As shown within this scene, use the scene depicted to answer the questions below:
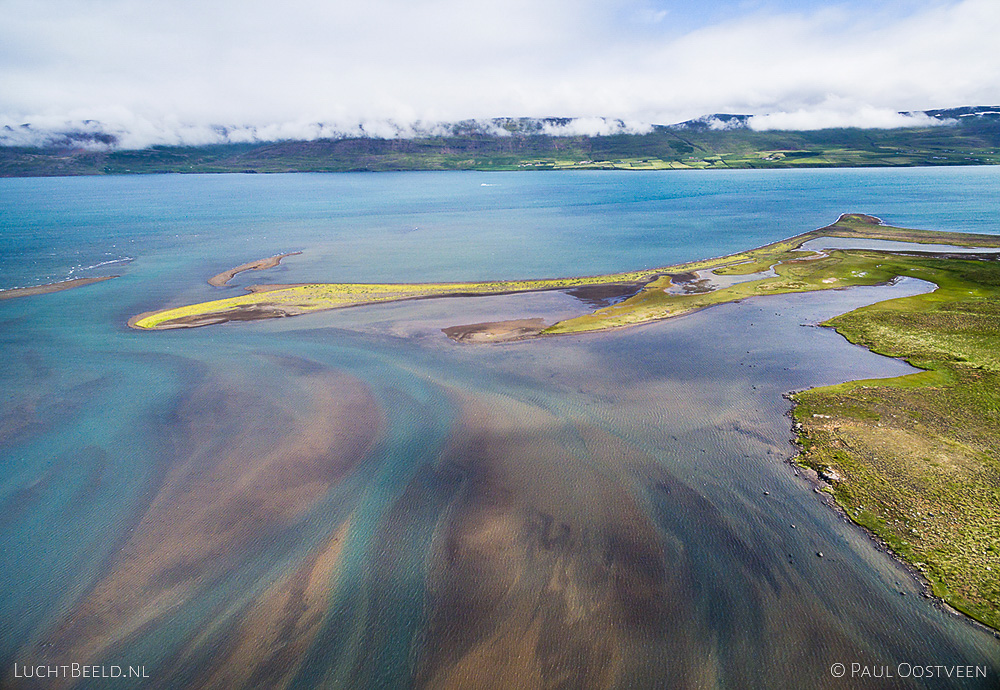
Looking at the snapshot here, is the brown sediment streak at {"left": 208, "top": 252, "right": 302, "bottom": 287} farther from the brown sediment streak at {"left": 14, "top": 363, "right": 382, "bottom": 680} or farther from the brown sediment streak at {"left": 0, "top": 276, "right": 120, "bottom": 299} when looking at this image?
the brown sediment streak at {"left": 14, "top": 363, "right": 382, "bottom": 680}

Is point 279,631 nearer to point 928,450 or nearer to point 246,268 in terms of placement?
point 928,450

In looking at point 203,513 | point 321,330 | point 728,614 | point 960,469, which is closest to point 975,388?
point 960,469

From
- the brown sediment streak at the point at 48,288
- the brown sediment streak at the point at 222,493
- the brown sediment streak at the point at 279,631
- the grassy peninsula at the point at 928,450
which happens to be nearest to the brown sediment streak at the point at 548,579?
the brown sediment streak at the point at 279,631

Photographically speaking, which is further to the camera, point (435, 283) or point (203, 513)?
point (435, 283)

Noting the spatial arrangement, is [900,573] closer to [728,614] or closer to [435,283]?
[728,614]

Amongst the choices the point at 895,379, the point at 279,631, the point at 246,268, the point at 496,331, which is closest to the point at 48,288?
the point at 246,268
